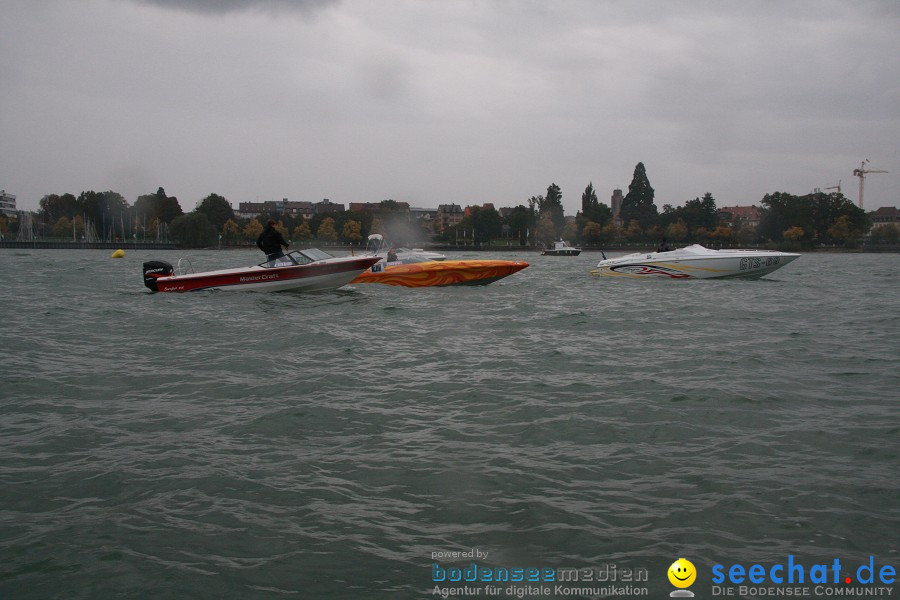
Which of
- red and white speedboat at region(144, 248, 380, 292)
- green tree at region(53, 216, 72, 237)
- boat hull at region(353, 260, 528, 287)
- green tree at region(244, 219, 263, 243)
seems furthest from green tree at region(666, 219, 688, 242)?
green tree at region(53, 216, 72, 237)

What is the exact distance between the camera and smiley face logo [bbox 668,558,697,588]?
346 cm

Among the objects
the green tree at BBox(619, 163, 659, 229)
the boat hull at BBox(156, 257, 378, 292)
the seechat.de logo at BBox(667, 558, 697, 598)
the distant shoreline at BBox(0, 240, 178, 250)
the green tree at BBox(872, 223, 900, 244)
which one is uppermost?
the green tree at BBox(619, 163, 659, 229)

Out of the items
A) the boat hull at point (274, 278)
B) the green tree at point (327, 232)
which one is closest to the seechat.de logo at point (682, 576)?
the boat hull at point (274, 278)

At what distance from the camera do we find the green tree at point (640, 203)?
156 m

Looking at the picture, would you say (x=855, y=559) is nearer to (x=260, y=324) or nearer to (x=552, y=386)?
(x=552, y=386)

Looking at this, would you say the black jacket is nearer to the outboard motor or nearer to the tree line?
the outboard motor

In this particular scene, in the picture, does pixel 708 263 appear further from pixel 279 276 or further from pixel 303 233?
pixel 303 233

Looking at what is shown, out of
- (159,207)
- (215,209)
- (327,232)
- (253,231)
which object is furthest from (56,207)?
(327,232)

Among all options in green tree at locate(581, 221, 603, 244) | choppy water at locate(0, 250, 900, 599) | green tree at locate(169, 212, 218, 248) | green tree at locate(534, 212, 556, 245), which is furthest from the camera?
green tree at locate(534, 212, 556, 245)

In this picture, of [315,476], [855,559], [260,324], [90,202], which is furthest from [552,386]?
[90,202]

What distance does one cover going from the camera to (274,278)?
1866 centimetres

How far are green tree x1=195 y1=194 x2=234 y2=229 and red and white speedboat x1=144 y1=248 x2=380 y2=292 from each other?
129324mm

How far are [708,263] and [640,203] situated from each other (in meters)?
141

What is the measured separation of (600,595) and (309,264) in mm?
16255
